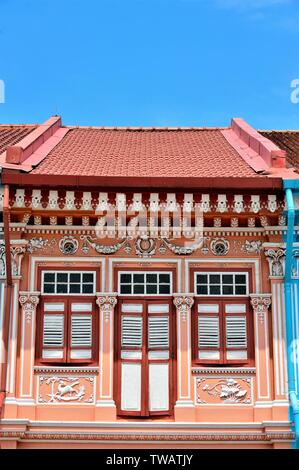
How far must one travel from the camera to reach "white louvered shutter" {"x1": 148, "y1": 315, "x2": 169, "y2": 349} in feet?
41.8

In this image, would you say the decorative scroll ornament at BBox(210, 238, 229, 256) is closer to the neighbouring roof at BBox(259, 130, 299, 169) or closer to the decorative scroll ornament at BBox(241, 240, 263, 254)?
the decorative scroll ornament at BBox(241, 240, 263, 254)

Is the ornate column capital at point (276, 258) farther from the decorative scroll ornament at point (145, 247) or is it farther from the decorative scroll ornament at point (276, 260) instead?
the decorative scroll ornament at point (145, 247)

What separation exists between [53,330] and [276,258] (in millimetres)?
3427

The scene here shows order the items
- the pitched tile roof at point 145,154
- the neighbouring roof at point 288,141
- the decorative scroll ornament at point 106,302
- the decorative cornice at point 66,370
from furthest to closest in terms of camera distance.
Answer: the neighbouring roof at point 288,141 < the pitched tile roof at point 145,154 < the decorative scroll ornament at point 106,302 < the decorative cornice at point 66,370

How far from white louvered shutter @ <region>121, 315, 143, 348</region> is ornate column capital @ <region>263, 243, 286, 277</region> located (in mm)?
2069

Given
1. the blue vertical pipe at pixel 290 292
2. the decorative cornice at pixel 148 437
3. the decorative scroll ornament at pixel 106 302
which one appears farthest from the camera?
the decorative scroll ornament at pixel 106 302

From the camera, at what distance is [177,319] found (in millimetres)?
12758

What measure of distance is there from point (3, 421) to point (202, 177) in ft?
14.4

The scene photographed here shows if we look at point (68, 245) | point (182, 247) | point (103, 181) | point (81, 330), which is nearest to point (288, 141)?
point (182, 247)

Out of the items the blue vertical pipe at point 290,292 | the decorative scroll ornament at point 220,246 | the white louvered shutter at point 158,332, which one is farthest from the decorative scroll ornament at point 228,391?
the decorative scroll ornament at point 220,246

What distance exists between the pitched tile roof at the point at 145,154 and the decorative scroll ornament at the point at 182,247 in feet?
3.27

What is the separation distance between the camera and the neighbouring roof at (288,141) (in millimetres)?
15469

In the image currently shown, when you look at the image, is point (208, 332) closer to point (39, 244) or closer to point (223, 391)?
point (223, 391)

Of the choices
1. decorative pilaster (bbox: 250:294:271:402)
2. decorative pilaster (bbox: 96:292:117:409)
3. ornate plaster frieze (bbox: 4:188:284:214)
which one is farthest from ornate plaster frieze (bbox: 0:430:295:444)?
ornate plaster frieze (bbox: 4:188:284:214)
